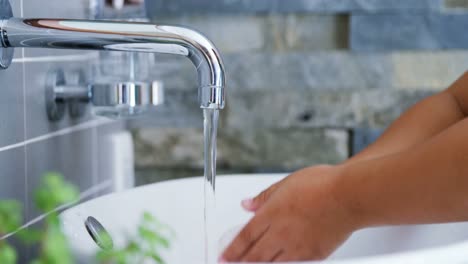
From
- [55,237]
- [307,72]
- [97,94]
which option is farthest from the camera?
[307,72]

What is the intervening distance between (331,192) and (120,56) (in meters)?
0.68

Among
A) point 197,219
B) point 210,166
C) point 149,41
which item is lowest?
point 197,219

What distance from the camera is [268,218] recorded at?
75cm

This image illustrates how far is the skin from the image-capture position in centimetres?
68

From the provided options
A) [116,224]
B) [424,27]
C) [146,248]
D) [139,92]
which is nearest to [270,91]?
[424,27]

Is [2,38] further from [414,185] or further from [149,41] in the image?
[414,185]

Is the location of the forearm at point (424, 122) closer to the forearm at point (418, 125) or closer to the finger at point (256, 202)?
the forearm at point (418, 125)

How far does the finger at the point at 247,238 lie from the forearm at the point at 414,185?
3.6 inches

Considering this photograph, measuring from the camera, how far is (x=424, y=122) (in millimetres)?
1017

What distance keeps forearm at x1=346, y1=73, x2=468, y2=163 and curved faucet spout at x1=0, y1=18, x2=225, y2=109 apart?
266 mm

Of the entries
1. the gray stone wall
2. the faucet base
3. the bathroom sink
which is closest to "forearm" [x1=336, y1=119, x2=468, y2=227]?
the bathroom sink

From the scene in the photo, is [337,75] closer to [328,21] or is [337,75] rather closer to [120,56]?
Answer: [328,21]

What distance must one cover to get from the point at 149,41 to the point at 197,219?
0.30 meters

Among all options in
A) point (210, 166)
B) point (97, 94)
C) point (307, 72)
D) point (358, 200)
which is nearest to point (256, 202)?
point (210, 166)
